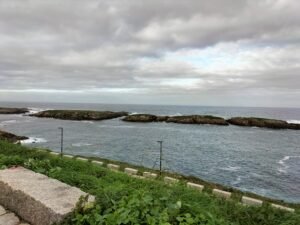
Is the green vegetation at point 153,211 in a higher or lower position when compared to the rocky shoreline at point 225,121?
higher

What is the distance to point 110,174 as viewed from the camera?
7105mm

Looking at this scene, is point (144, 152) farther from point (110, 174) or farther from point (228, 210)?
point (228, 210)

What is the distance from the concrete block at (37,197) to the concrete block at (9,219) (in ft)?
0.23

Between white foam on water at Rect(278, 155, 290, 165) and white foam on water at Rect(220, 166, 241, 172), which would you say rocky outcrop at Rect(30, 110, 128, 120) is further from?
white foam on water at Rect(220, 166, 241, 172)

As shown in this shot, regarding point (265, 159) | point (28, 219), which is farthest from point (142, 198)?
point (265, 159)

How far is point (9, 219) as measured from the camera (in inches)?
142

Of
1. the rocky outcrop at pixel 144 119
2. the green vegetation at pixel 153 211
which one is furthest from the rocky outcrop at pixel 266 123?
the green vegetation at pixel 153 211

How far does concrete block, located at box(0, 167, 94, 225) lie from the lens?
332cm

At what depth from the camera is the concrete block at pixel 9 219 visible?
3520 millimetres

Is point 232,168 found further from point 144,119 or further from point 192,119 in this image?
point 144,119

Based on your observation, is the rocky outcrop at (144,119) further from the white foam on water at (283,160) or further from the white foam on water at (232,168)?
the white foam on water at (232,168)

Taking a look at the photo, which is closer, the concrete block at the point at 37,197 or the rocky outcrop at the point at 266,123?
the concrete block at the point at 37,197

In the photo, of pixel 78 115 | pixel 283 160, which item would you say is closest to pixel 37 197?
pixel 283 160

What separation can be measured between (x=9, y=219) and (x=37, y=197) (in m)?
0.47
